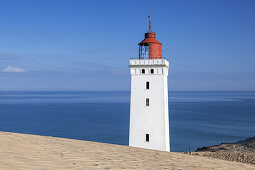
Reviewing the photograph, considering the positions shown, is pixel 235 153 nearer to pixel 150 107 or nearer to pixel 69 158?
pixel 150 107

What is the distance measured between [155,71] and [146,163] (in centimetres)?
1606

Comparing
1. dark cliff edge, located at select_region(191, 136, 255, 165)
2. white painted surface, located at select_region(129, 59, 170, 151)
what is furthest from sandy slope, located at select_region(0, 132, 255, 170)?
white painted surface, located at select_region(129, 59, 170, 151)

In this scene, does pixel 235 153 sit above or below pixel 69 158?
below

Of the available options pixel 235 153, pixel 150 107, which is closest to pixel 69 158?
pixel 150 107

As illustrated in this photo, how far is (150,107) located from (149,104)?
0.31 meters

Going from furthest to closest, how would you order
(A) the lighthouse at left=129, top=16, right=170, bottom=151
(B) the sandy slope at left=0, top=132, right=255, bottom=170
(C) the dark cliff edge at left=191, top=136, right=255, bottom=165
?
(A) the lighthouse at left=129, top=16, right=170, bottom=151 < (C) the dark cliff edge at left=191, top=136, right=255, bottom=165 < (B) the sandy slope at left=0, top=132, right=255, bottom=170

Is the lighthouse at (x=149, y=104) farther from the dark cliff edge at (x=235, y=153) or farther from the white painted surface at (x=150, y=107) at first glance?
the dark cliff edge at (x=235, y=153)

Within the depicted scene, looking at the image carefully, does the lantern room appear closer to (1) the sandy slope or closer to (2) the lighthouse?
(2) the lighthouse

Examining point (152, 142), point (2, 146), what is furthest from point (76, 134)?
point (2, 146)

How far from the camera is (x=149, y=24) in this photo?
87.5ft

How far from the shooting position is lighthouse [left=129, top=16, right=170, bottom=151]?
2381 cm

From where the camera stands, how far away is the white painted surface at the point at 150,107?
23.8 m

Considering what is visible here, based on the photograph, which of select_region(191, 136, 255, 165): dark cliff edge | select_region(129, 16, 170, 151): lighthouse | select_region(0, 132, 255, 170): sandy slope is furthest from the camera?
select_region(129, 16, 170, 151): lighthouse

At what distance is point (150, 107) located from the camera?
78.9 feet
